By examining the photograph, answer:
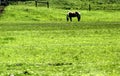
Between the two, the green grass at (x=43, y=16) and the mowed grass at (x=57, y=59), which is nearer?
the mowed grass at (x=57, y=59)

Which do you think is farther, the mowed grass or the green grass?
the green grass

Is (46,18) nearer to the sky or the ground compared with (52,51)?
nearer to the ground

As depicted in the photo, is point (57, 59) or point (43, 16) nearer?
point (57, 59)

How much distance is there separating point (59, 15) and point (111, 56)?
1727 inches

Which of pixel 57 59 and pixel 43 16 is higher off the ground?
pixel 57 59

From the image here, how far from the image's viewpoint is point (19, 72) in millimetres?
14578

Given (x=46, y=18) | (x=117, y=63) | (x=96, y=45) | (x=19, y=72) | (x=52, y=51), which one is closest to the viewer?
(x=19, y=72)

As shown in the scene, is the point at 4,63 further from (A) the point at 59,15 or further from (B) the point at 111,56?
(A) the point at 59,15

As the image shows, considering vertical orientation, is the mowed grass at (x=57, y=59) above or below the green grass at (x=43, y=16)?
above

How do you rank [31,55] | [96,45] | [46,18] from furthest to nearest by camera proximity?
[46,18]
[96,45]
[31,55]

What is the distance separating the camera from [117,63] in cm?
1683

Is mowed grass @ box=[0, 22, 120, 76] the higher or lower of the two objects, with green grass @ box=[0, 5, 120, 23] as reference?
higher

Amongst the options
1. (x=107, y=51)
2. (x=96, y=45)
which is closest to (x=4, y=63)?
(x=107, y=51)

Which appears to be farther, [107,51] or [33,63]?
[107,51]
